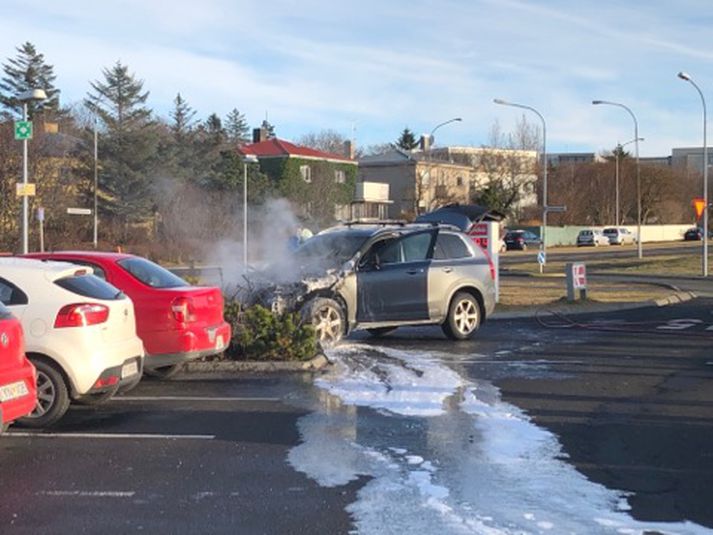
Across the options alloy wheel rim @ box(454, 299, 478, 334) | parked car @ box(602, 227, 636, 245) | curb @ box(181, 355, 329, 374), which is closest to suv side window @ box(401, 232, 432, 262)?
alloy wheel rim @ box(454, 299, 478, 334)

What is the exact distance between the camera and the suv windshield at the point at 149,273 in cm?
926

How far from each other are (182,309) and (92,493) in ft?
11.7

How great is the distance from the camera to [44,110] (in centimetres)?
6588

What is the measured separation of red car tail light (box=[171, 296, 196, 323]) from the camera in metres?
9.03

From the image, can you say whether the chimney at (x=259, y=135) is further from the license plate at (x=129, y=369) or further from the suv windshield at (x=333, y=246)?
the license plate at (x=129, y=369)

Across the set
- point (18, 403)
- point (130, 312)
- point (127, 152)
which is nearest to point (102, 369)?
point (130, 312)

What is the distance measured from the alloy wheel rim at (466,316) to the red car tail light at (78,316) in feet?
23.4

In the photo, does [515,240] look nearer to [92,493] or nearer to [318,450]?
[318,450]

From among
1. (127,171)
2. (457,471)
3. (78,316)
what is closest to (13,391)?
(78,316)

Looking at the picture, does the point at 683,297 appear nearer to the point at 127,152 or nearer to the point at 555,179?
the point at 127,152

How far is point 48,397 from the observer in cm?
753

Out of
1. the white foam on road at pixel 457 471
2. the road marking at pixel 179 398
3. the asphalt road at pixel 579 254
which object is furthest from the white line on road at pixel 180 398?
the asphalt road at pixel 579 254

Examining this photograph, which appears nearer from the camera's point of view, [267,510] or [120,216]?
[267,510]

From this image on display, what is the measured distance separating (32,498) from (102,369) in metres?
2.10
